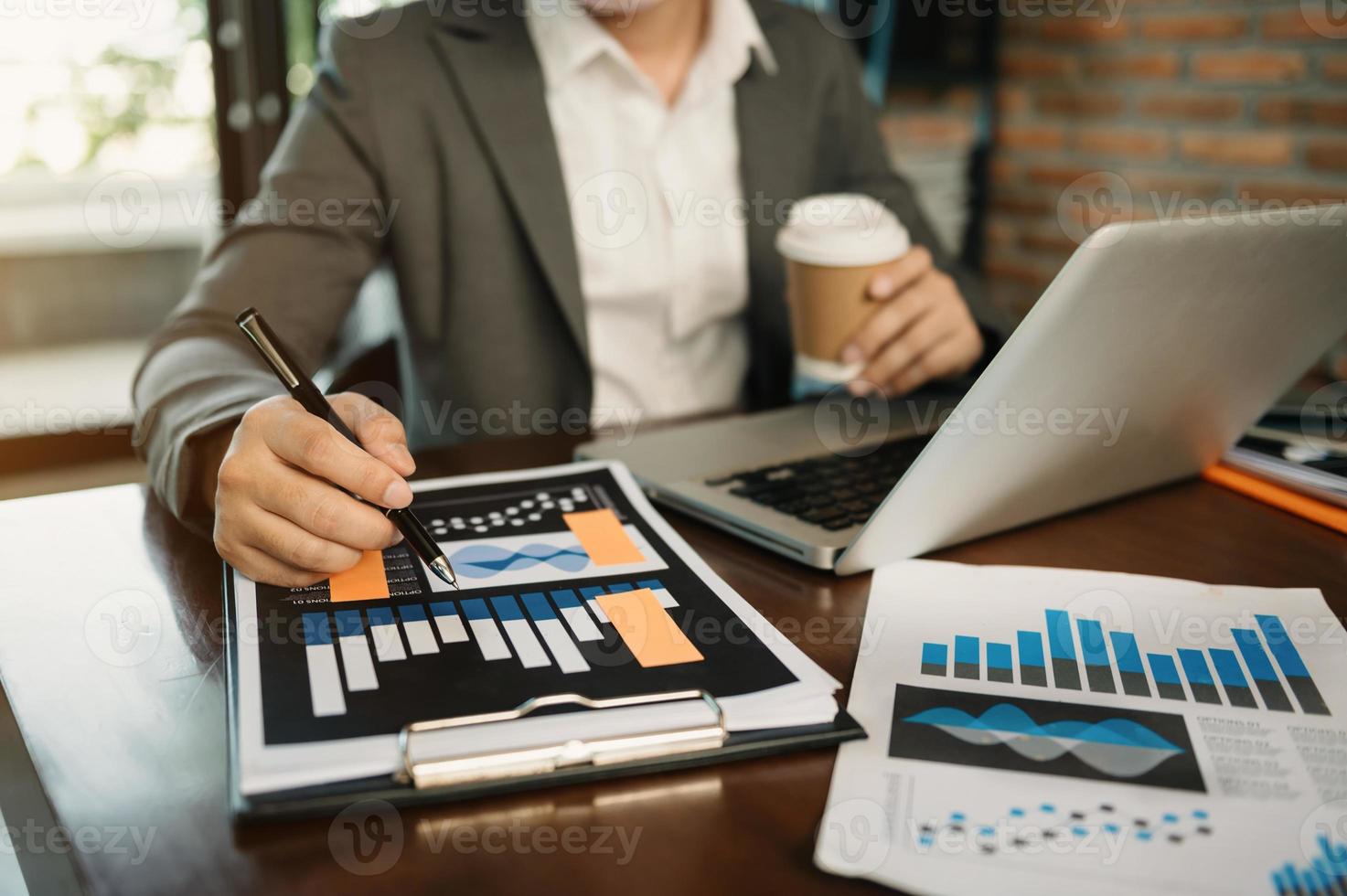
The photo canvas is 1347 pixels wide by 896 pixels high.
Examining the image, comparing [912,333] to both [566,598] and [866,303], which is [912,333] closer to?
[866,303]

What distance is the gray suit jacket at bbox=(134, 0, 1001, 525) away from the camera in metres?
1.13

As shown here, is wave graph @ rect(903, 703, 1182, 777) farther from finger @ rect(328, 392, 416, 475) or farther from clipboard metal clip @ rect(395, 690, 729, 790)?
finger @ rect(328, 392, 416, 475)

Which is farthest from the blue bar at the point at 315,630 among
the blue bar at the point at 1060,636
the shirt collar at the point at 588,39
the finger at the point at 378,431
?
the shirt collar at the point at 588,39

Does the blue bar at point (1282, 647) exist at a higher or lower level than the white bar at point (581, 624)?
lower

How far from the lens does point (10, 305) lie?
3389 millimetres

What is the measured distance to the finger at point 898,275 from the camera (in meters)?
0.94

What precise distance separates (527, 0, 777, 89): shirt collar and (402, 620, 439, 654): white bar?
34.5 inches

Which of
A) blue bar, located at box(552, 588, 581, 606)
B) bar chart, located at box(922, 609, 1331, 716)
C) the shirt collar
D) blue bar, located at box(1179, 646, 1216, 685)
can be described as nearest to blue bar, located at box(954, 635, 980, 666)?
bar chart, located at box(922, 609, 1331, 716)

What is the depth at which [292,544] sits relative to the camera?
0.62m

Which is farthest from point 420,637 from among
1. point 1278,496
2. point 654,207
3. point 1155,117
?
point 1155,117

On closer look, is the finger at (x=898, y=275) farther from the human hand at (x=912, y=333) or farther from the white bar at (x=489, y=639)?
the white bar at (x=489, y=639)

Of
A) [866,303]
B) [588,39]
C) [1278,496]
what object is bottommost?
[1278,496]

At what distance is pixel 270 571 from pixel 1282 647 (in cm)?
57

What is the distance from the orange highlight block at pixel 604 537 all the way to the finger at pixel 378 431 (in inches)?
4.7
